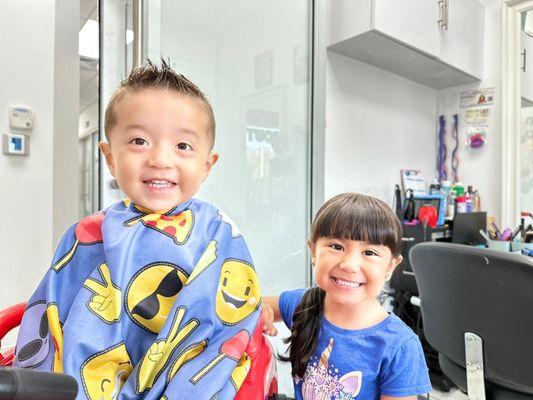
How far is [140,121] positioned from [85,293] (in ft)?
0.92

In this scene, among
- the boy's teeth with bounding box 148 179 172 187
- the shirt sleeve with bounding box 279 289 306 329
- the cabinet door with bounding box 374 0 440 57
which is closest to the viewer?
the boy's teeth with bounding box 148 179 172 187

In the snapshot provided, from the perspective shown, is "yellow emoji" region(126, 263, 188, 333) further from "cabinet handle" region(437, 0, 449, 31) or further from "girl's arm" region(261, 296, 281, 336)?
"cabinet handle" region(437, 0, 449, 31)

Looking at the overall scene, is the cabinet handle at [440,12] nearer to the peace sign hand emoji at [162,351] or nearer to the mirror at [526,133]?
the mirror at [526,133]

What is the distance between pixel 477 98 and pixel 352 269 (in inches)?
90.6

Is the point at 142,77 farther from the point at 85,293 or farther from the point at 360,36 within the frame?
the point at 360,36

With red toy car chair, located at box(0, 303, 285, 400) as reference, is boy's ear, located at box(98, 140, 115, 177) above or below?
above

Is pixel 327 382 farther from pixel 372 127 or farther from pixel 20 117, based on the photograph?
pixel 372 127

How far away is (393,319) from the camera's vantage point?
692 millimetres

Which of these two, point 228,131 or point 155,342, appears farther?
point 228,131

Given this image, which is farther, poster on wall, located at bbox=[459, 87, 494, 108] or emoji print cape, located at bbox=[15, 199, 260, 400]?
poster on wall, located at bbox=[459, 87, 494, 108]

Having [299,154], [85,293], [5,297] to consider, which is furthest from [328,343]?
[5,297]

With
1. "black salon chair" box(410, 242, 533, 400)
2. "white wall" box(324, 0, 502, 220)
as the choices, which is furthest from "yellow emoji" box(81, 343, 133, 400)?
"white wall" box(324, 0, 502, 220)

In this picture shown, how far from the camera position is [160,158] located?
555mm

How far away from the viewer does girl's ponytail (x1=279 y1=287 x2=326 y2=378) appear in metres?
0.71
